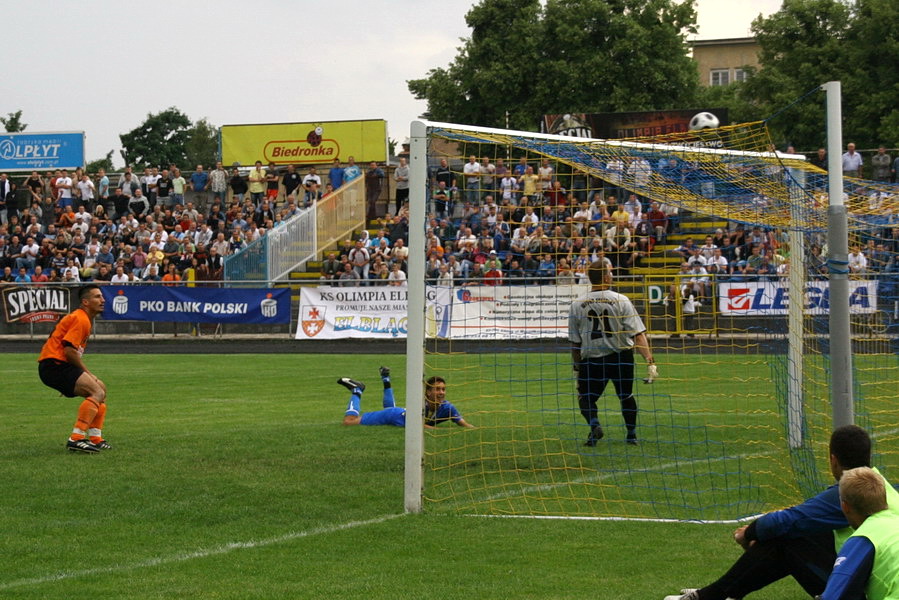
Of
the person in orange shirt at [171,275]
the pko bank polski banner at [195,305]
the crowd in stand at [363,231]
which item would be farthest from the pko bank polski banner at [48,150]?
the pko bank polski banner at [195,305]

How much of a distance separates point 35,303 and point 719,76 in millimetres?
64348

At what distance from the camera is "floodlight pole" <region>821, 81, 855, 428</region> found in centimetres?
821

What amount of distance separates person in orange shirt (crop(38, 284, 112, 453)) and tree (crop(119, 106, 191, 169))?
273 ft

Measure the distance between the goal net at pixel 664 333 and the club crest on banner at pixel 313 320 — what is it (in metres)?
11.0

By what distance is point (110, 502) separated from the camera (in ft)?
29.5

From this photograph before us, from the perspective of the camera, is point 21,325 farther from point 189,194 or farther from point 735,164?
point 735,164

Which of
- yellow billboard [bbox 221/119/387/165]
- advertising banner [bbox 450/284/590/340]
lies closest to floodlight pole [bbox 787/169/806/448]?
advertising banner [bbox 450/284/590/340]

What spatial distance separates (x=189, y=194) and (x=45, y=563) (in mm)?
34467

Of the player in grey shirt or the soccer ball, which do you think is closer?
the soccer ball

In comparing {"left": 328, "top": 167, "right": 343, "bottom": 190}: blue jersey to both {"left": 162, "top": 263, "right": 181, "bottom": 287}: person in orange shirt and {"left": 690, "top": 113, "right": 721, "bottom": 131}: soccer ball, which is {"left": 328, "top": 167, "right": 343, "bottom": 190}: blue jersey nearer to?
Answer: {"left": 162, "top": 263, "right": 181, "bottom": 287}: person in orange shirt

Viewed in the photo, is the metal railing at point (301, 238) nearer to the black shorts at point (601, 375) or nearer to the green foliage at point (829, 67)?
the green foliage at point (829, 67)

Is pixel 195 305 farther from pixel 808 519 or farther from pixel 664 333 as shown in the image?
pixel 808 519

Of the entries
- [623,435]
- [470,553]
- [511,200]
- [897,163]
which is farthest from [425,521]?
[897,163]

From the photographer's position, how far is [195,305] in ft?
104
